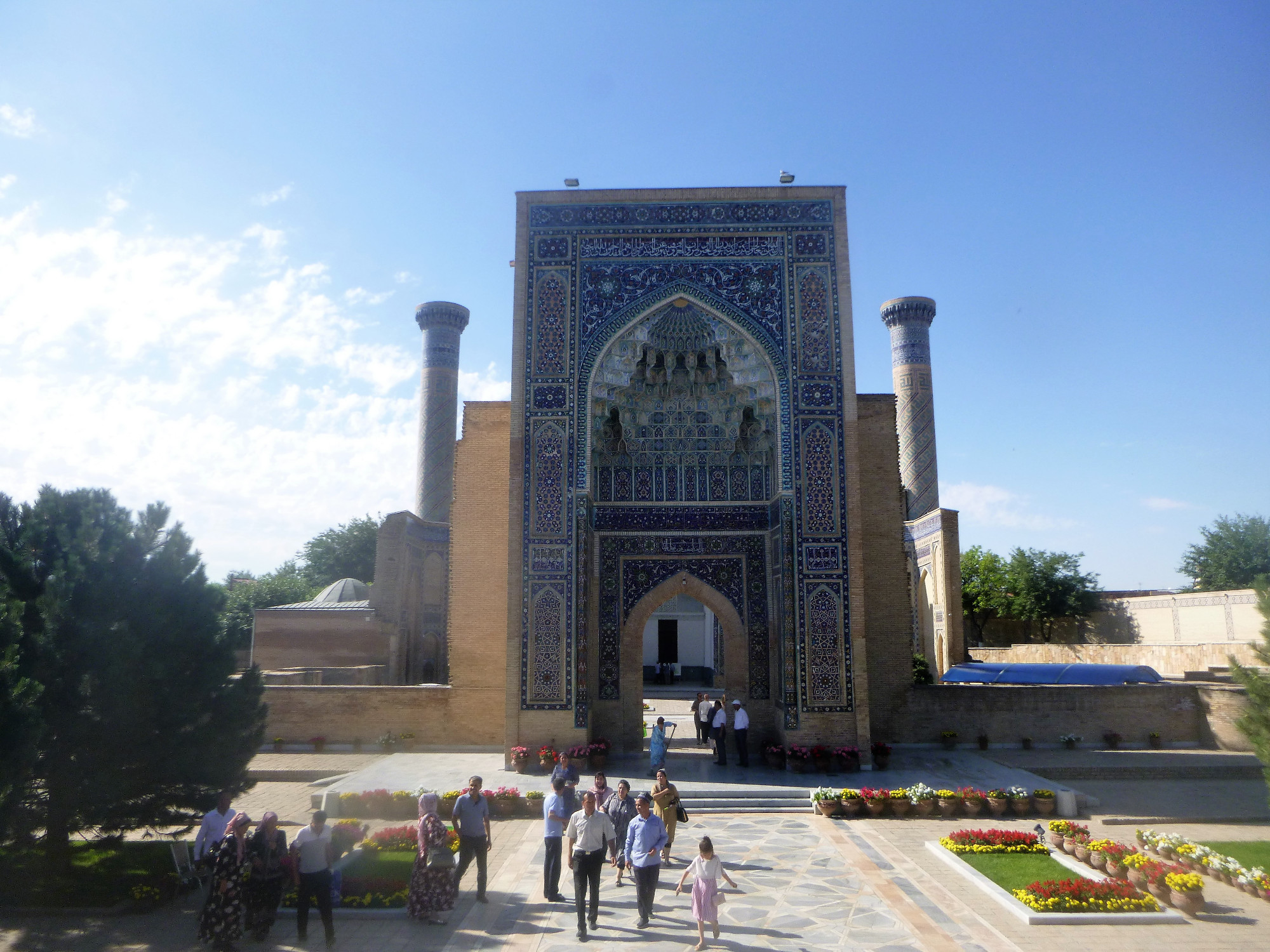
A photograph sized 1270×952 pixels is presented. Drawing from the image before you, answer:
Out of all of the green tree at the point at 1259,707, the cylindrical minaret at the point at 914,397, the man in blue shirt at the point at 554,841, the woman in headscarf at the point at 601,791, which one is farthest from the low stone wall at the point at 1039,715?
the cylindrical minaret at the point at 914,397

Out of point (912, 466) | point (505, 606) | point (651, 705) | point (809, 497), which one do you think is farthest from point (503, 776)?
point (912, 466)

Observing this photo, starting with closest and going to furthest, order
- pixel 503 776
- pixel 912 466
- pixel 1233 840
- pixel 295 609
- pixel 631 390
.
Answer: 1. pixel 1233 840
2. pixel 503 776
3. pixel 631 390
4. pixel 295 609
5. pixel 912 466

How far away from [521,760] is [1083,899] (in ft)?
22.0

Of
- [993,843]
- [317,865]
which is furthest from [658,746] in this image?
[317,865]

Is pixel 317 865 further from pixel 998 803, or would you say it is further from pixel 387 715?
pixel 387 715

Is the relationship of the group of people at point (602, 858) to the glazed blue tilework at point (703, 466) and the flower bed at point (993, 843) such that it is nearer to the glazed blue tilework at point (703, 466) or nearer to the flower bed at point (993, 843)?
the flower bed at point (993, 843)

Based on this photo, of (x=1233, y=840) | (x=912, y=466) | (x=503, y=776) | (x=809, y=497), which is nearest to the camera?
(x=1233, y=840)

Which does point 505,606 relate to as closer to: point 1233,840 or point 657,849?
point 657,849

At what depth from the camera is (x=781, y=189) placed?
1238 cm

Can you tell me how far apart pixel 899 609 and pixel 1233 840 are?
547 centimetres

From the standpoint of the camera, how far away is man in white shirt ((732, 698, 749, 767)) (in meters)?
11.4

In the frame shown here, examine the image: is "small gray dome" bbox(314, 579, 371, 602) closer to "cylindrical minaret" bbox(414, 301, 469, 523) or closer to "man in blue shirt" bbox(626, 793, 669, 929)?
"cylindrical minaret" bbox(414, 301, 469, 523)

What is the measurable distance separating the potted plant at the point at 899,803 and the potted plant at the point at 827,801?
56cm

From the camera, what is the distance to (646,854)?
18.7ft
